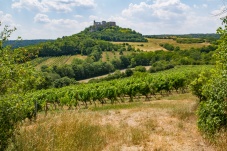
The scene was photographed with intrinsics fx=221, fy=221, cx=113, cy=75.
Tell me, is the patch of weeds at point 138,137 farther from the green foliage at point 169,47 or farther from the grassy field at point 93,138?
the green foliage at point 169,47

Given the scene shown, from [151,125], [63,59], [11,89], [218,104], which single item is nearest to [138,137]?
[151,125]

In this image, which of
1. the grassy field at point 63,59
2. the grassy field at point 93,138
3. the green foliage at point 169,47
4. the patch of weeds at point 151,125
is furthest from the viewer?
the green foliage at point 169,47

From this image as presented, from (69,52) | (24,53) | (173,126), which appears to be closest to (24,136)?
(24,53)

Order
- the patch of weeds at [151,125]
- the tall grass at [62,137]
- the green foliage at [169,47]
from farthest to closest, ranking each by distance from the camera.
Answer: the green foliage at [169,47]
the patch of weeds at [151,125]
the tall grass at [62,137]

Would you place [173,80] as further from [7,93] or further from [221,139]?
[7,93]

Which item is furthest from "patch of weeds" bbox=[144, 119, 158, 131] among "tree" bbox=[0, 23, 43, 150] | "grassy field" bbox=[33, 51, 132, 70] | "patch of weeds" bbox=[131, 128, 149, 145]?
Answer: "grassy field" bbox=[33, 51, 132, 70]

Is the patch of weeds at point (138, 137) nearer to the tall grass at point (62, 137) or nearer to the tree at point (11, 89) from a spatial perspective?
the tall grass at point (62, 137)

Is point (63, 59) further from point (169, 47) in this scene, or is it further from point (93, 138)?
point (93, 138)

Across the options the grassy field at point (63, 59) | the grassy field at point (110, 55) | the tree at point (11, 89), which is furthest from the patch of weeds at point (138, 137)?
the grassy field at point (110, 55)

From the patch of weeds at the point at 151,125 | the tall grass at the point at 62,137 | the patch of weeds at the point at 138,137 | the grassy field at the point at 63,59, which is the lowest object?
the grassy field at the point at 63,59

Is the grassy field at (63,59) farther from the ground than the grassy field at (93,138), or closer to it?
closer to it

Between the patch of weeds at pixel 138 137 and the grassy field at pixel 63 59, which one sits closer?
the patch of weeds at pixel 138 137

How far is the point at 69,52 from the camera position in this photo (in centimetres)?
12231

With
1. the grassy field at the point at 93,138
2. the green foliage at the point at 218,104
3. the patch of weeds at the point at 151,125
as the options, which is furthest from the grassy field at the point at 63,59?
the green foliage at the point at 218,104
